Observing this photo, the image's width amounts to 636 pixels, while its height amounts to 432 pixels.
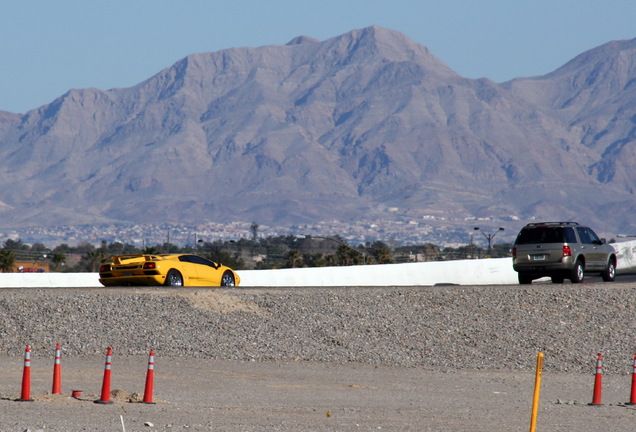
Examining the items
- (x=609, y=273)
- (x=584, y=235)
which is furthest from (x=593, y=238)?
(x=609, y=273)

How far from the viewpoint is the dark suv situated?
3362 cm

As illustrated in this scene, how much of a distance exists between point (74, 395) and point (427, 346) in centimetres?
1118

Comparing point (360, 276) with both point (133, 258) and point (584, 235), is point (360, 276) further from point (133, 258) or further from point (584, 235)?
point (133, 258)

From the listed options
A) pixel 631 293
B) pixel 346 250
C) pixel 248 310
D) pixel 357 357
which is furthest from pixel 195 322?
pixel 346 250

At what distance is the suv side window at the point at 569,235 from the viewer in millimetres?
33516

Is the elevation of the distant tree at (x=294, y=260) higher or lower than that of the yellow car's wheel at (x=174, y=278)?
higher

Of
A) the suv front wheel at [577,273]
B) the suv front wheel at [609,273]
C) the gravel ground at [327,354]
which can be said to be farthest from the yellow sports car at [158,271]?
the suv front wheel at [609,273]

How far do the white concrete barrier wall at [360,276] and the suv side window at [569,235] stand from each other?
31.5ft

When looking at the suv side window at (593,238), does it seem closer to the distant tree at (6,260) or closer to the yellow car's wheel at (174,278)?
the yellow car's wheel at (174,278)

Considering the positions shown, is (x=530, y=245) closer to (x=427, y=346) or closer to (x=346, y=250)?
(x=427, y=346)

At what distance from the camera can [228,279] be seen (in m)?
34.2

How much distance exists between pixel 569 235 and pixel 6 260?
4116cm

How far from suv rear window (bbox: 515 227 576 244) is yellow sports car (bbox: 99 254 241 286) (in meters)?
9.04

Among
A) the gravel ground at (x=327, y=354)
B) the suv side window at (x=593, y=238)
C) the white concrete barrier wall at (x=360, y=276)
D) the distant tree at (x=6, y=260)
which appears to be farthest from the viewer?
the distant tree at (x=6, y=260)
